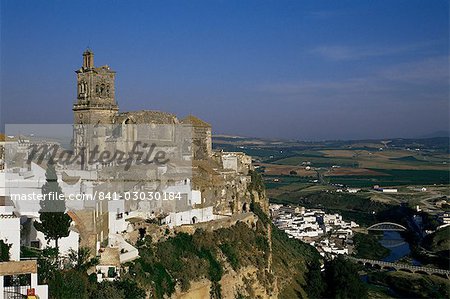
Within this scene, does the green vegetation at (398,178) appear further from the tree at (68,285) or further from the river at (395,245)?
the tree at (68,285)

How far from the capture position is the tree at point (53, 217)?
17.5m

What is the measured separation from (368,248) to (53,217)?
51921 millimetres

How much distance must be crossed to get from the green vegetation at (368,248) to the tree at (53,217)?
4639cm

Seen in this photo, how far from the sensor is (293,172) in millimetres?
146250

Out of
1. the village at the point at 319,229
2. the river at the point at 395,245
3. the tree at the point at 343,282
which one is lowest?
the river at the point at 395,245

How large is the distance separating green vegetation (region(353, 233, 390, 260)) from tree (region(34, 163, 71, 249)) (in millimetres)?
46387

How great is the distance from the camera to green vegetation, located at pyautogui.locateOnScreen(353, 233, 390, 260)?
2404 inches

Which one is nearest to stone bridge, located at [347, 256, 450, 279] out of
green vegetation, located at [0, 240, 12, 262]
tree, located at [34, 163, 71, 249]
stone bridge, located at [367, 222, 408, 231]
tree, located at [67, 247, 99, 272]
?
stone bridge, located at [367, 222, 408, 231]

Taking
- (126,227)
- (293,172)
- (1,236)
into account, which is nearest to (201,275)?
(126,227)

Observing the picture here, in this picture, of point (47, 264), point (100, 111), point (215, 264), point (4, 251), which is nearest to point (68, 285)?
point (47, 264)

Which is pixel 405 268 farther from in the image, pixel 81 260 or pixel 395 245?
pixel 81 260

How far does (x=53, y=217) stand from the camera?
17.5m

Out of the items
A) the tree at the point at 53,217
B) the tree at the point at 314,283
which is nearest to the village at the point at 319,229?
the tree at the point at 314,283

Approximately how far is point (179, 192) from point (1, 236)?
12.6 meters
